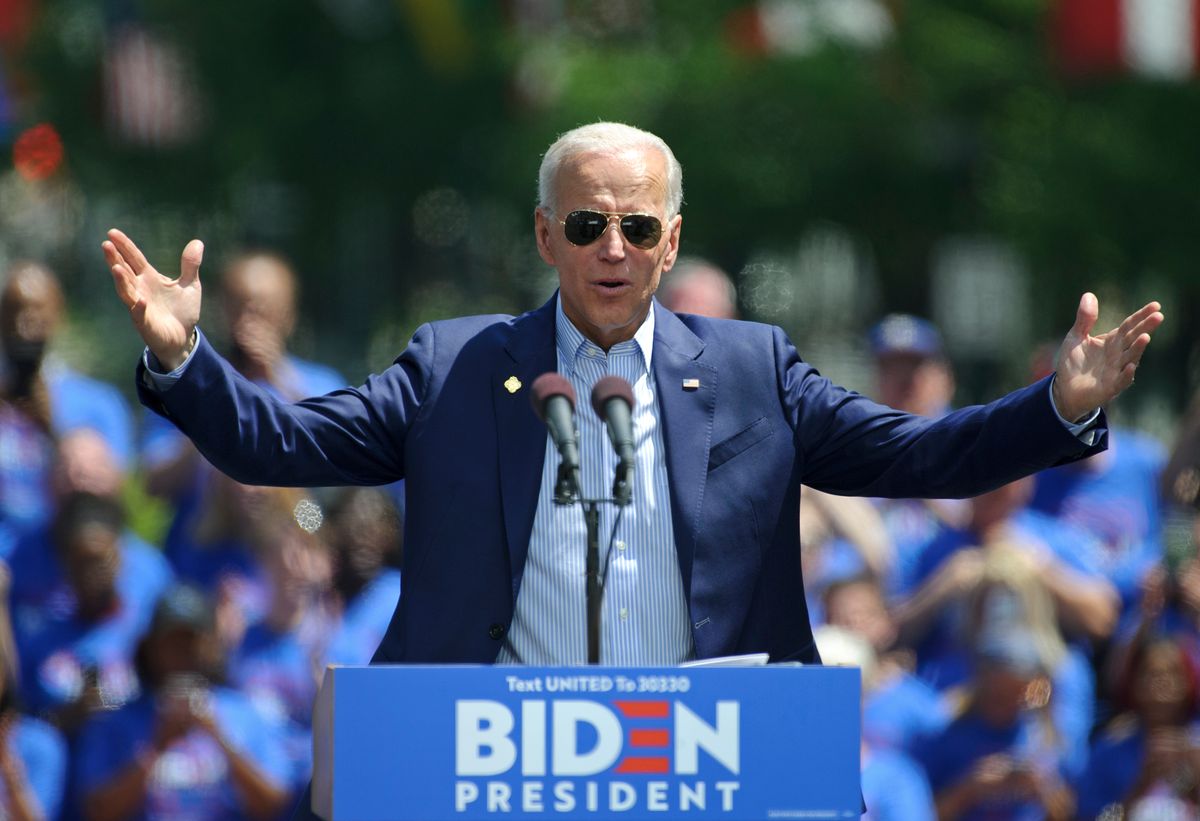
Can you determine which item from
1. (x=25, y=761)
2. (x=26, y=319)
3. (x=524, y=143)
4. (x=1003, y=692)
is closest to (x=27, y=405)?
(x=26, y=319)

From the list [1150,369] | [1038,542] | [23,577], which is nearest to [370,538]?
[23,577]

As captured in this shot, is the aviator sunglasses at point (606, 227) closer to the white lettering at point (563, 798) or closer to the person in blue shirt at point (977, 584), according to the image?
the white lettering at point (563, 798)

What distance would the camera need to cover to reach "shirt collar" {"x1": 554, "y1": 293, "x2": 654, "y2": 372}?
4527 millimetres

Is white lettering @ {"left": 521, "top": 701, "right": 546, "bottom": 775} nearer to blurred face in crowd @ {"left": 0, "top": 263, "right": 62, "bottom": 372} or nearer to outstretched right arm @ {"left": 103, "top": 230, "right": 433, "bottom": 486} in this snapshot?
outstretched right arm @ {"left": 103, "top": 230, "right": 433, "bottom": 486}

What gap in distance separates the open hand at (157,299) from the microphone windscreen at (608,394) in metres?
0.79

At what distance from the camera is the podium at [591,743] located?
364cm

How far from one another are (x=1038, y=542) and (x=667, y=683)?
4427 millimetres

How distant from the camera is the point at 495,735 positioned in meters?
3.65

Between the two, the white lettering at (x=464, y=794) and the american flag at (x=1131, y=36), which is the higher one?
the american flag at (x=1131, y=36)

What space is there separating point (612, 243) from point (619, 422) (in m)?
0.60

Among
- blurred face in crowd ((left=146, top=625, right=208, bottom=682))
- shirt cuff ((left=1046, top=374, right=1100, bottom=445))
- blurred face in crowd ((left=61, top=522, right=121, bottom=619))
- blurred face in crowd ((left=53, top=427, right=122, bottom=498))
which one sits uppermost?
blurred face in crowd ((left=53, top=427, right=122, bottom=498))

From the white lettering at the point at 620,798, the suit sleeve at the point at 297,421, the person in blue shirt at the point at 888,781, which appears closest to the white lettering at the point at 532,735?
the white lettering at the point at 620,798

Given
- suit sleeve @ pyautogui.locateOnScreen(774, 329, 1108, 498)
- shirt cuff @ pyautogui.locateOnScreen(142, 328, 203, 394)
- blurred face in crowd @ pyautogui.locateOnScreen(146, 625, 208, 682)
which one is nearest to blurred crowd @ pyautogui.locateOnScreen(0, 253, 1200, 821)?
blurred face in crowd @ pyautogui.locateOnScreen(146, 625, 208, 682)

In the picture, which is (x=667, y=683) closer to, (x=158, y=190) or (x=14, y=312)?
(x=14, y=312)
